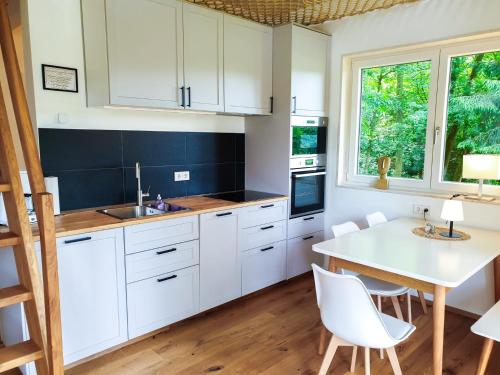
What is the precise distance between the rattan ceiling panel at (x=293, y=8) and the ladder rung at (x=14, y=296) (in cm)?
226

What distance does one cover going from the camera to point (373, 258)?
2.04 m

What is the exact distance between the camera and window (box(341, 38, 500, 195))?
112 inches

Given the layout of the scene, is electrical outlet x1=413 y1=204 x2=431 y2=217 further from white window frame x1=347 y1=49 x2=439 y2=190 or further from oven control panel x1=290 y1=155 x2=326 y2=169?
oven control panel x1=290 y1=155 x2=326 y2=169

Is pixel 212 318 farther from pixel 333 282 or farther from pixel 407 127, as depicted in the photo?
pixel 407 127

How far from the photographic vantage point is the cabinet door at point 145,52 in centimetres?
244

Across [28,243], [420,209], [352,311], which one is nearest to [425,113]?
[420,209]

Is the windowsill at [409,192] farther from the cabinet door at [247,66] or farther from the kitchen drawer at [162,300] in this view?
the kitchen drawer at [162,300]

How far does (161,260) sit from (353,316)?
133cm

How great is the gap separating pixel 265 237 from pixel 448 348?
1.53 meters

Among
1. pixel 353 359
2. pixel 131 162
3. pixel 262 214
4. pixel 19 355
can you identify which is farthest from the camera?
pixel 262 214

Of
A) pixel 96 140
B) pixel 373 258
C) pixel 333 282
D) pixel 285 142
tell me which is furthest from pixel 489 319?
pixel 96 140

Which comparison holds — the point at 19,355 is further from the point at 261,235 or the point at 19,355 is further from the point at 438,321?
the point at 261,235

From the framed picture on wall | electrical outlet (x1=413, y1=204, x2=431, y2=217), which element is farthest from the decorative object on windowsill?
the framed picture on wall

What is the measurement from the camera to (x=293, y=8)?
10.1 feet
